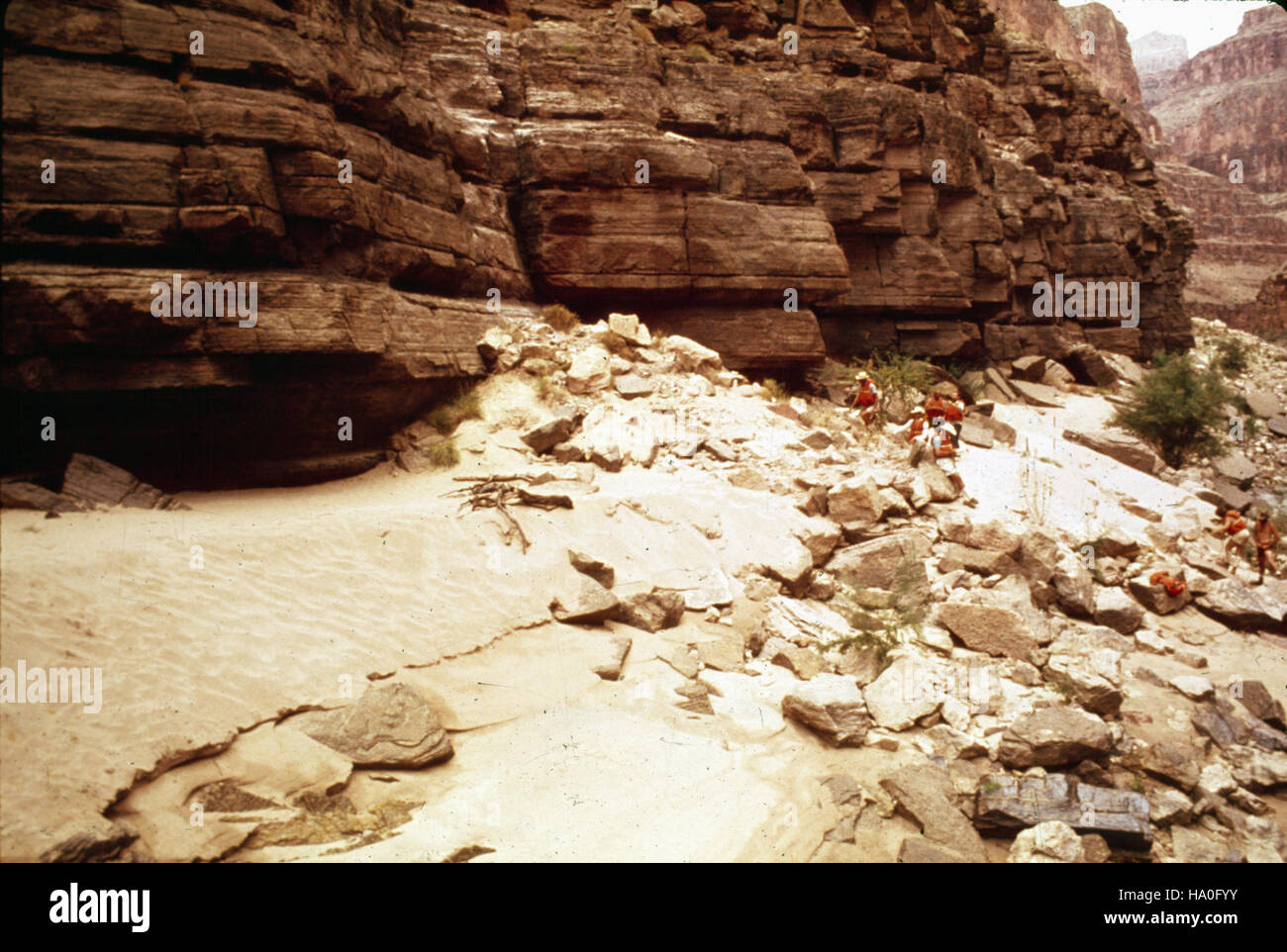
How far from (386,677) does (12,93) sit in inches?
269

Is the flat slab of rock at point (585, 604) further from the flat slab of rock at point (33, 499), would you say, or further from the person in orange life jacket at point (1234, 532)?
the person in orange life jacket at point (1234, 532)

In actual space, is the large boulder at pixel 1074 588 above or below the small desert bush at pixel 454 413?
below

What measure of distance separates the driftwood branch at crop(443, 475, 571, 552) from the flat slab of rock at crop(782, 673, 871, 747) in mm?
3428

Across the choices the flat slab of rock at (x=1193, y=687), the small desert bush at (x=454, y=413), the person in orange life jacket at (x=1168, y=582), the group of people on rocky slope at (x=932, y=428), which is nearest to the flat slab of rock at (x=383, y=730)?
the small desert bush at (x=454, y=413)

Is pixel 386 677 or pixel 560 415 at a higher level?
pixel 560 415

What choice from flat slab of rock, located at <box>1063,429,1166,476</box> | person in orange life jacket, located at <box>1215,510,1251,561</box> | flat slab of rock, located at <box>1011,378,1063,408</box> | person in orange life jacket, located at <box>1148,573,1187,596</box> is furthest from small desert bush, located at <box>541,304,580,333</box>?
flat slab of rock, located at <box>1011,378,1063,408</box>

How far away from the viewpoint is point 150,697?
4.86 meters

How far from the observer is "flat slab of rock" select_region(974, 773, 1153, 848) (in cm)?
505

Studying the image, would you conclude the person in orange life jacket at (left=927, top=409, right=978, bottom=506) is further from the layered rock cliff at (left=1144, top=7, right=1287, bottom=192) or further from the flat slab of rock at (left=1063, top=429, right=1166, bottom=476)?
the layered rock cliff at (left=1144, top=7, right=1287, bottom=192)

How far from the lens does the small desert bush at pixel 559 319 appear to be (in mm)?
13570

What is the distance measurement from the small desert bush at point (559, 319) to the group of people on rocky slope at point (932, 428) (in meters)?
5.78

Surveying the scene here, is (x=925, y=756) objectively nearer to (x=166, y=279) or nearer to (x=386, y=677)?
(x=386, y=677)

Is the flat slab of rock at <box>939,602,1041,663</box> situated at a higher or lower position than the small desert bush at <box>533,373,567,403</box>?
lower
